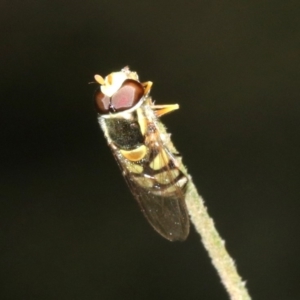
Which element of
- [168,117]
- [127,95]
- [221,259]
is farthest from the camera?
[168,117]

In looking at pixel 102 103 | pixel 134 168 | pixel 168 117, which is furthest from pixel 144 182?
pixel 168 117

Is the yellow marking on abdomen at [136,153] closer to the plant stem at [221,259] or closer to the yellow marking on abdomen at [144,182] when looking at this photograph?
the yellow marking on abdomen at [144,182]

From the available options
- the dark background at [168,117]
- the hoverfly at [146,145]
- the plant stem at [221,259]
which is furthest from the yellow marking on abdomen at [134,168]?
the dark background at [168,117]

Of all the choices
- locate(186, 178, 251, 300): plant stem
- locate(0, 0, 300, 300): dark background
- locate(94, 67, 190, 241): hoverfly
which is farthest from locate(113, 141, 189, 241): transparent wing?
locate(0, 0, 300, 300): dark background

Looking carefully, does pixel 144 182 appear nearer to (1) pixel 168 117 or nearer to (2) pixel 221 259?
(2) pixel 221 259

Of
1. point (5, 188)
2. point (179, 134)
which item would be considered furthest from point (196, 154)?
point (5, 188)

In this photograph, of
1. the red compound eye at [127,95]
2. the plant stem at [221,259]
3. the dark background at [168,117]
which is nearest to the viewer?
the plant stem at [221,259]

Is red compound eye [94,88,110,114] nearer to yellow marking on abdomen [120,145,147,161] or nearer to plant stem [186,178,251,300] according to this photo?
yellow marking on abdomen [120,145,147,161]

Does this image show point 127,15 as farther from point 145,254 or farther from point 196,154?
point 145,254
